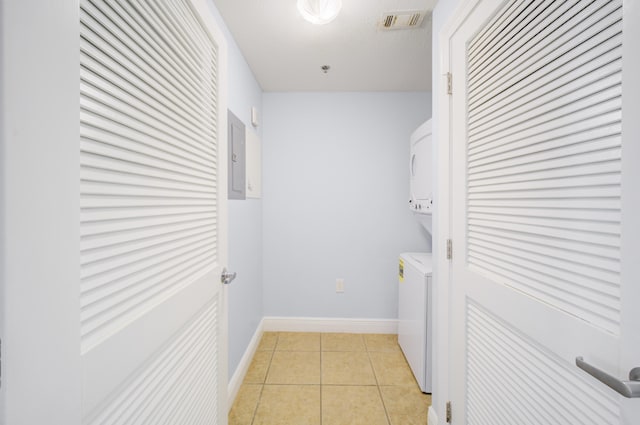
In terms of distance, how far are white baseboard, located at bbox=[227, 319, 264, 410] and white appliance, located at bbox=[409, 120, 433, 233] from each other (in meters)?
1.64

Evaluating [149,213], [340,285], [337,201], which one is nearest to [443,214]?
[149,213]

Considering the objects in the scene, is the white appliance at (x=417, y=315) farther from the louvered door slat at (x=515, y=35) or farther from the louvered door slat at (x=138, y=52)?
the louvered door slat at (x=138, y=52)

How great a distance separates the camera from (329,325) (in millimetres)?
2785

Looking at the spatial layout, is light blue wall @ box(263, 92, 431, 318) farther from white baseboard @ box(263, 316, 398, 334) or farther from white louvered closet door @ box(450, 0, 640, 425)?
white louvered closet door @ box(450, 0, 640, 425)

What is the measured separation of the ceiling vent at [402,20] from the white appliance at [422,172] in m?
0.58

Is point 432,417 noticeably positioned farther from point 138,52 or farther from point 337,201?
point 138,52

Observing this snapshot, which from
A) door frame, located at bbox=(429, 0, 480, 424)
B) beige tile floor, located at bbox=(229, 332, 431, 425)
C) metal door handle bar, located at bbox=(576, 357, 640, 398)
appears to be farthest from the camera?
beige tile floor, located at bbox=(229, 332, 431, 425)

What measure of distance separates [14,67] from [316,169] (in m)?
2.44

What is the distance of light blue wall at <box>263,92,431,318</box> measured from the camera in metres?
2.75

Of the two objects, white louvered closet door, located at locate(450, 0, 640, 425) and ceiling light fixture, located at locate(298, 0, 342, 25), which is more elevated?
ceiling light fixture, located at locate(298, 0, 342, 25)

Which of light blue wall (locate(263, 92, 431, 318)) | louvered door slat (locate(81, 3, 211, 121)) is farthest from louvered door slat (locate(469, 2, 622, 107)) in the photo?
light blue wall (locate(263, 92, 431, 318))

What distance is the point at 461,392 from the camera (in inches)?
49.6

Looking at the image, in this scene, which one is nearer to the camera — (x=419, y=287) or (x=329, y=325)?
(x=419, y=287)

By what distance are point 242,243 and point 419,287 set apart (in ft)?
4.18
